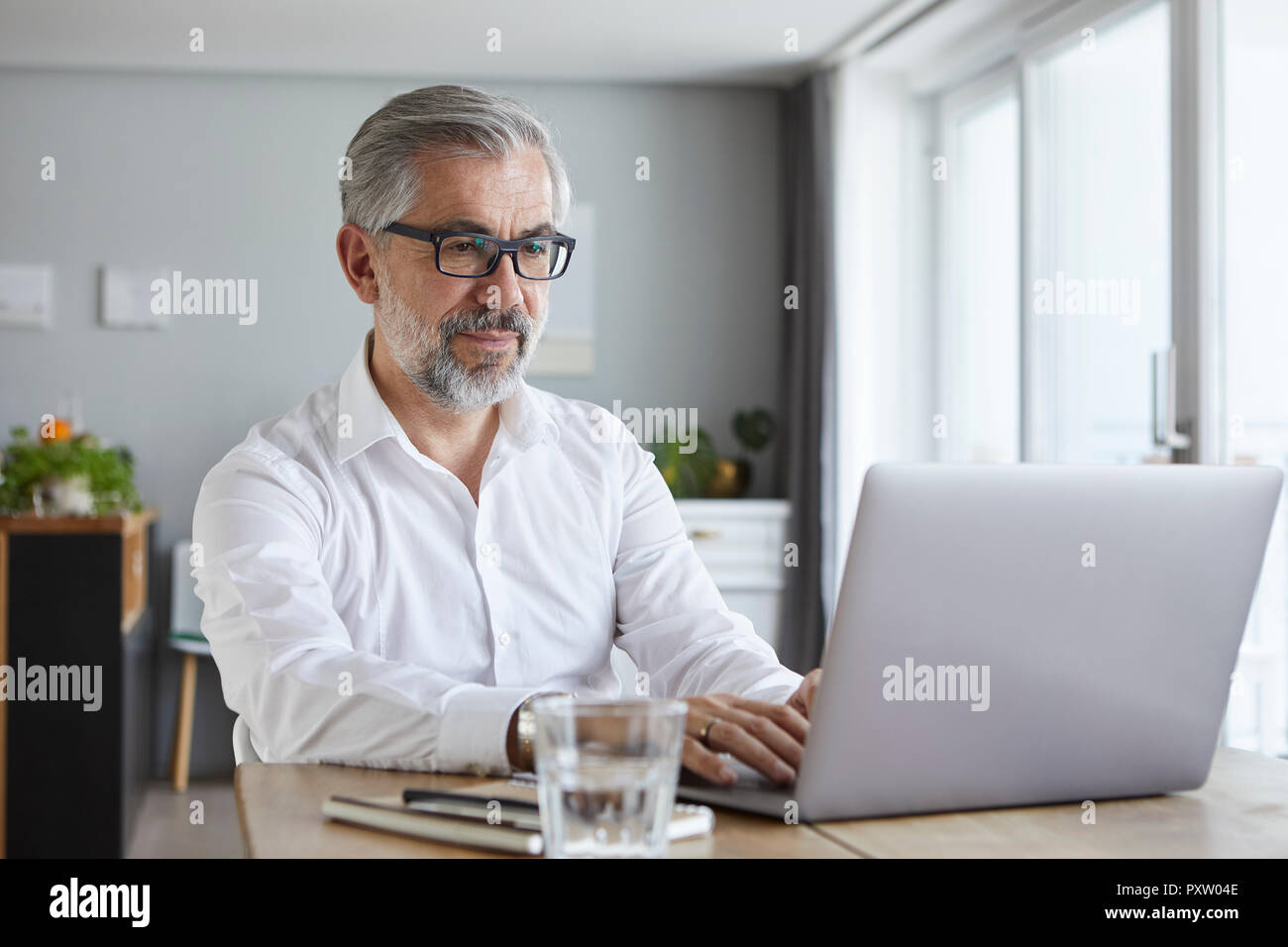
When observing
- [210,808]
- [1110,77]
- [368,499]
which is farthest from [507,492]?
[210,808]

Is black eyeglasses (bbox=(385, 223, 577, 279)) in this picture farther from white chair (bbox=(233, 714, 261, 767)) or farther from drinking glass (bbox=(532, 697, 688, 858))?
drinking glass (bbox=(532, 697, 688, 858))

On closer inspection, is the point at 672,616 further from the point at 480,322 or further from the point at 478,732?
the point at 478,732

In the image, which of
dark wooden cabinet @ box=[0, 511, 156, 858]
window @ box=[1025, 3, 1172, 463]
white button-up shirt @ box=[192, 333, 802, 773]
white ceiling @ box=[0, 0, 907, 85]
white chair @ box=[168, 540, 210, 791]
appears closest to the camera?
white button-up shirt @ box=[192, 333, 802, 773]

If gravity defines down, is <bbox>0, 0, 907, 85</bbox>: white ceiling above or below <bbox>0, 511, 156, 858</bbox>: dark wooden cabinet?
above

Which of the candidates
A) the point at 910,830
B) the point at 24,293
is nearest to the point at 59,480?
the point at 24,293

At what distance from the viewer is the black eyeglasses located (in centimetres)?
160

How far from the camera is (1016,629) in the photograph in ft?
2.98

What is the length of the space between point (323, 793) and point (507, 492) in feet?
2.32

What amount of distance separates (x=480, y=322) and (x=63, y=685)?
206 centimetres

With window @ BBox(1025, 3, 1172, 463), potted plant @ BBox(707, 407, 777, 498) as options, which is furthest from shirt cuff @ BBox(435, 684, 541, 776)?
potted plant @ BBox(707, 407, 777, 498)

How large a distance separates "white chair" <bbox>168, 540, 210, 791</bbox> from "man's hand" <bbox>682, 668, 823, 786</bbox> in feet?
11.7

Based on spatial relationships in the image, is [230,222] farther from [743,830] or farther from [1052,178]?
[743,830]

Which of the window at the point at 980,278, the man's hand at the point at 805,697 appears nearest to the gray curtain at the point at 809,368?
the window at the point at 980,278

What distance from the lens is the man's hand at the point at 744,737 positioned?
1.00 metres
